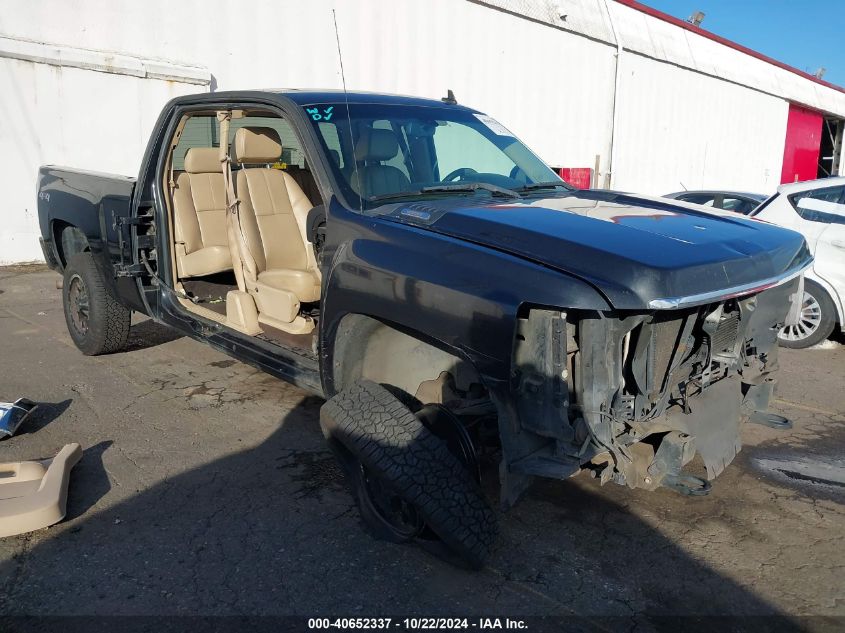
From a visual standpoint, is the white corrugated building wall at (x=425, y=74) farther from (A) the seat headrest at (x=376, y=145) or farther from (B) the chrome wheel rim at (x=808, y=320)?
(B) the chrome wheel rim at (x=808, y=320)

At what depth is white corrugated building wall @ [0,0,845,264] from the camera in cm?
995

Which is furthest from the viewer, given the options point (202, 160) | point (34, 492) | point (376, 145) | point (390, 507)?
point (202, 160)

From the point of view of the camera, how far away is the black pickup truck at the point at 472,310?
8.43ft

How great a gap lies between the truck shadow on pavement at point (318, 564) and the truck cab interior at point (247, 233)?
1.02 meters

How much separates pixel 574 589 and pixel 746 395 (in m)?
1.48

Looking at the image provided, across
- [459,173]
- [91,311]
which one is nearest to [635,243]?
[459,173]

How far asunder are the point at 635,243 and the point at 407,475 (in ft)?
4.09

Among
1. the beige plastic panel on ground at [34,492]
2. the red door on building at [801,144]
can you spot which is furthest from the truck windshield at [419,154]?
the red door on building at [801,144]

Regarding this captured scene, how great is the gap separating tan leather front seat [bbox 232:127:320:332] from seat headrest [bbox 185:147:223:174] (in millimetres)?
419

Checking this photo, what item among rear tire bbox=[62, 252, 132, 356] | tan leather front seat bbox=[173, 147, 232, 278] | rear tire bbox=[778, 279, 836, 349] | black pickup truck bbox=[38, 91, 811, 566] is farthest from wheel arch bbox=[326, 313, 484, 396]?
rear tire bbox=[778, 279, 836, 349]

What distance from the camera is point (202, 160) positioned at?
16.1 ft

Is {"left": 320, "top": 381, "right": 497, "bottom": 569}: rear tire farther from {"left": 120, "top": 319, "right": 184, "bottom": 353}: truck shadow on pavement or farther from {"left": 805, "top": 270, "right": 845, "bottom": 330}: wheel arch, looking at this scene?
{"left": 805, "top": 270, "right": 845, "bottom": 330}: wheel arch

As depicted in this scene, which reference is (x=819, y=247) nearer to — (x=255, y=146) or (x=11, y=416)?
(x=255, y=146)

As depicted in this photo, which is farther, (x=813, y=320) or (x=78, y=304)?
(x=813, y=320)
